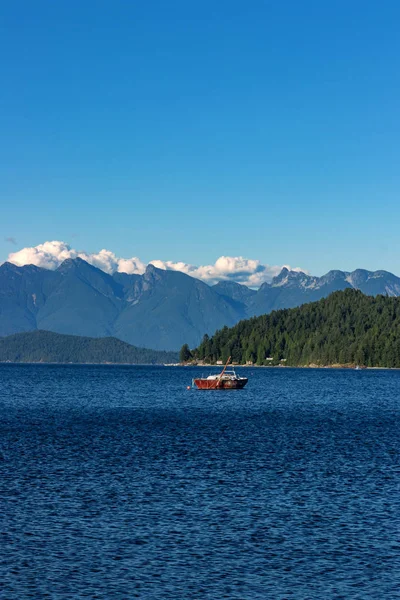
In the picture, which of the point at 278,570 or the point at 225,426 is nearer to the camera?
the point at 278,570

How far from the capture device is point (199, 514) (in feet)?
160

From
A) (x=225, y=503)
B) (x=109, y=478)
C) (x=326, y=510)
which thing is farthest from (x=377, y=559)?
(x=109, y=478)

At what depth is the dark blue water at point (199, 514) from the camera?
3569 cm

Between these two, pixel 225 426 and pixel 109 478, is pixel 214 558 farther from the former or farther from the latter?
pixel 225 426

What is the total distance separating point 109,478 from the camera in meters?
61.8

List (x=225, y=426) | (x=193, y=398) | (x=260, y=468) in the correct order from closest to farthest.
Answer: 1. (x=260, y=468)
2. (x=225, y=426)
3. (x=193, y=398)

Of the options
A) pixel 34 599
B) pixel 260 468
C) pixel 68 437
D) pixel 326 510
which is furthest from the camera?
pixel 68 437

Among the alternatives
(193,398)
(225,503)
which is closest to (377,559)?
(225,503)

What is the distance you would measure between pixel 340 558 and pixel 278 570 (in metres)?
3.81

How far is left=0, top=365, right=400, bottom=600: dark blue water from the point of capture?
117 ft

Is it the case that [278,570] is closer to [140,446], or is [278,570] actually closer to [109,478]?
[109,478]

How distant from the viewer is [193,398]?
182 meters

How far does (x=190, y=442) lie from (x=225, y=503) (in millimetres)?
36403

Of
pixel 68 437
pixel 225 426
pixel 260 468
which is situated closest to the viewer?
pixel 260 468
